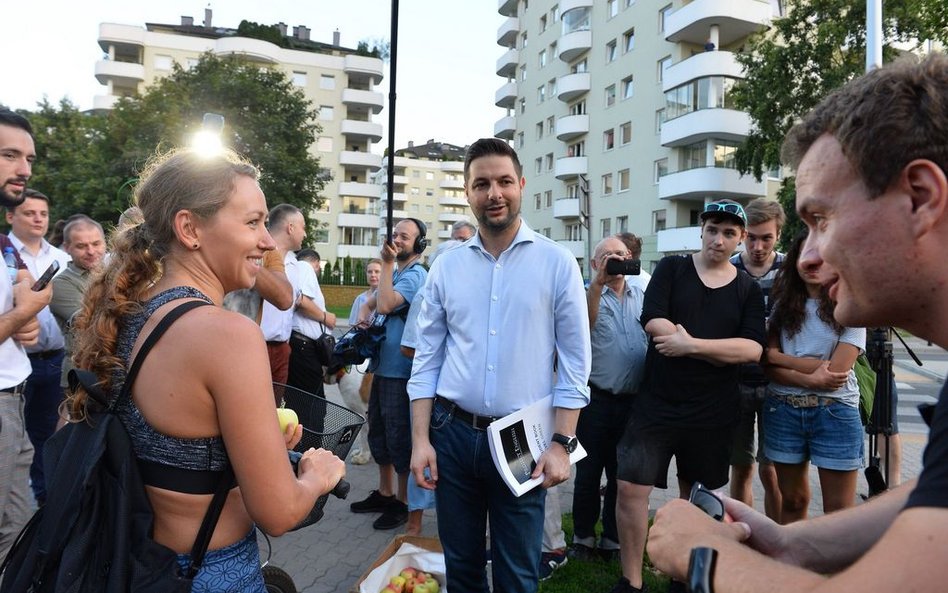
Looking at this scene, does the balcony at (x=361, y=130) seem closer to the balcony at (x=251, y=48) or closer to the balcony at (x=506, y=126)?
the balcony at (x=251, y=48)

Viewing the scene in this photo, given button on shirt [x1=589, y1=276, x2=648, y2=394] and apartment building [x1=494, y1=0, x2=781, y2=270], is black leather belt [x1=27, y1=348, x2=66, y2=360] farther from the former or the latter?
apartment building [x1=494, y1=0, x2=781, y2=270]

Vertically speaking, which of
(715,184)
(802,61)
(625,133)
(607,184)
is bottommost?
(715,184)

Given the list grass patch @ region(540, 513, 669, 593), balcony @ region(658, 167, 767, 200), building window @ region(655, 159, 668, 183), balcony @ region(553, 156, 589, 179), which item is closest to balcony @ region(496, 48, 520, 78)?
balcony @ region(553, 156, 589, 179)

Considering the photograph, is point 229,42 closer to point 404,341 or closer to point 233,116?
point 233,116

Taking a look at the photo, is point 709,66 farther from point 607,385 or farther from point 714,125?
point 607,385

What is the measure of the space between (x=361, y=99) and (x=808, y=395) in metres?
56.1

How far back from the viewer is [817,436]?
11.8 ft

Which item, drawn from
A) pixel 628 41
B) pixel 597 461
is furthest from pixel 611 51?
pixel 597 461

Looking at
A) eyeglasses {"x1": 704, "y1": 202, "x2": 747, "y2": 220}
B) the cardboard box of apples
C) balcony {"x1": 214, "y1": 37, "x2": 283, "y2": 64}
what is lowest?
the cardboard box of apples

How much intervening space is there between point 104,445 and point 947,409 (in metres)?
1.73

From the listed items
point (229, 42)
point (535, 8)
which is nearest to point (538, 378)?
point (535, 8)

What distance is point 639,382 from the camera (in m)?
4.14

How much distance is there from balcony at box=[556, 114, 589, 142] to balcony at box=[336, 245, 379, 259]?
23.7m

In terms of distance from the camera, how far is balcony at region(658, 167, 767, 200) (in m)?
30.2
